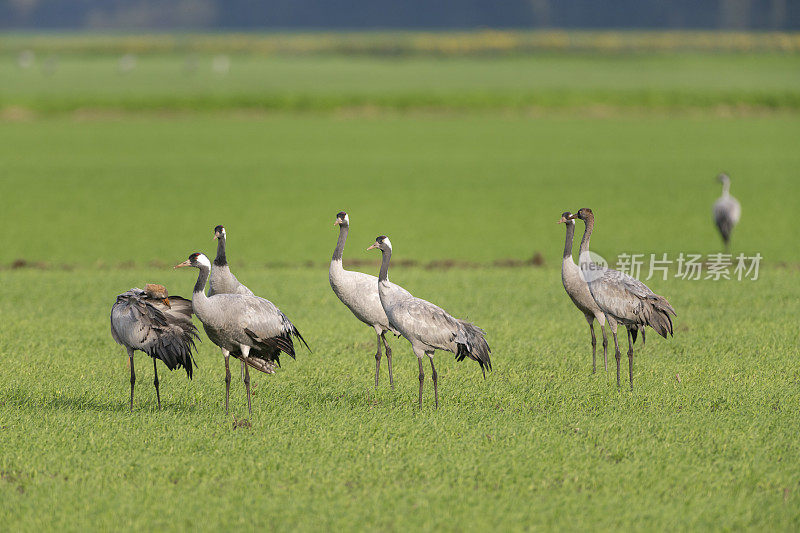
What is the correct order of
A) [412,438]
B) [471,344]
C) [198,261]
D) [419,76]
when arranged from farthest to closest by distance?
[419,76], [471,344], [198,261], [412,438]

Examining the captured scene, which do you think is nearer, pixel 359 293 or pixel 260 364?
pixel 260 364

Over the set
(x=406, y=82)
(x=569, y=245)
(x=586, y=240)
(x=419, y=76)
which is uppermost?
(x=419, y=76)

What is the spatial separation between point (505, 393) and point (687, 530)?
153 inches

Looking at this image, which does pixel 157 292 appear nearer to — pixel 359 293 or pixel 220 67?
pixel 359 293

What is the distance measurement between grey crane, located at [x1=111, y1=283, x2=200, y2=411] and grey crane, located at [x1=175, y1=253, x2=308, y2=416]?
41 cm

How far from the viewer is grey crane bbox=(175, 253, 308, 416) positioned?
10.6 meters

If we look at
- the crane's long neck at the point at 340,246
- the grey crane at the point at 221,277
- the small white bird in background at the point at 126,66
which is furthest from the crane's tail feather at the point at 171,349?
the small white bird in background at the point at 126,66

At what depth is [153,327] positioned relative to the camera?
10883 mm

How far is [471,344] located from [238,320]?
262cm

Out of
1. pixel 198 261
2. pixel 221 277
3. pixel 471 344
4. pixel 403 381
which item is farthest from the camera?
pixel 403 381

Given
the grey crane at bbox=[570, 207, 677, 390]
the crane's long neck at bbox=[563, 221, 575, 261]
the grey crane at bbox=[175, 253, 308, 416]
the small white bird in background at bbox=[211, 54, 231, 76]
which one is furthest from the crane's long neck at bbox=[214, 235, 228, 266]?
the small white bird in background at bbox=[211, 54, 231, 76]

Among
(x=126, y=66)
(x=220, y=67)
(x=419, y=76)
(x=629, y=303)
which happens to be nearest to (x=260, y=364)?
(x=629, y=303)

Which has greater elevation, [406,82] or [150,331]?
[406,82]

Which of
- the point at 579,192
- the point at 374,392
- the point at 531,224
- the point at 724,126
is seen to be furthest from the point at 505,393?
the point at 724,126
